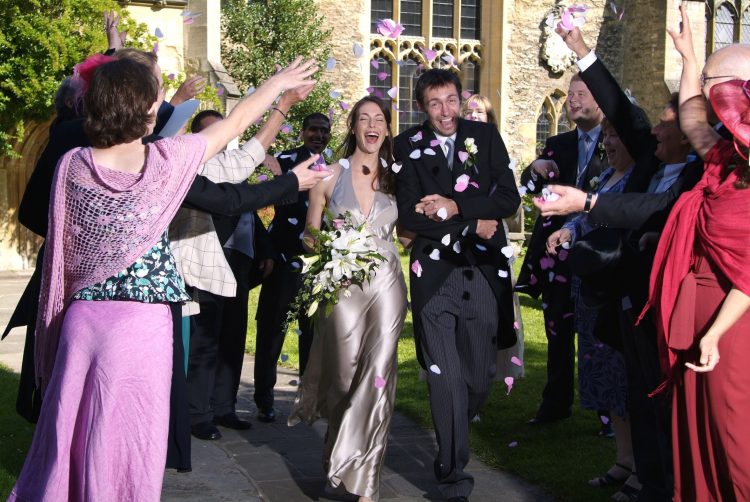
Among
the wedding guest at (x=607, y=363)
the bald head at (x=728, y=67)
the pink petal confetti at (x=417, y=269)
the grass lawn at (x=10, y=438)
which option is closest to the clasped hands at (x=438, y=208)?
the pink petal confetti at (x=417, y=269)

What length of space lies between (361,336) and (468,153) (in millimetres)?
1292

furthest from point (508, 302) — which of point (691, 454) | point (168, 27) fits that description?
point (168, 27)

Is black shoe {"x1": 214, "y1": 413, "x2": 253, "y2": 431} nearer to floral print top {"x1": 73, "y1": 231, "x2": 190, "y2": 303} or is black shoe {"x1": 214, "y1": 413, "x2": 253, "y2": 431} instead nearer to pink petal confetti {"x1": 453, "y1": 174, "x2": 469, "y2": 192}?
pink petal confetti {"x1": 453, "y1": 174, "x2": 469, "y2": 192}

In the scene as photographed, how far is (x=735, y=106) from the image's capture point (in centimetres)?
378

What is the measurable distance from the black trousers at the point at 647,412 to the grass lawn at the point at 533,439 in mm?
659

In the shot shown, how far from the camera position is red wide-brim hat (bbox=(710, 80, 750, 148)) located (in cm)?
370

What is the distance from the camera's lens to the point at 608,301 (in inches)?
200

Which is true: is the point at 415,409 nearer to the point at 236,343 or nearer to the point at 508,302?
the point at 236,343

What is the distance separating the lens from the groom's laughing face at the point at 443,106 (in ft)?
20.0

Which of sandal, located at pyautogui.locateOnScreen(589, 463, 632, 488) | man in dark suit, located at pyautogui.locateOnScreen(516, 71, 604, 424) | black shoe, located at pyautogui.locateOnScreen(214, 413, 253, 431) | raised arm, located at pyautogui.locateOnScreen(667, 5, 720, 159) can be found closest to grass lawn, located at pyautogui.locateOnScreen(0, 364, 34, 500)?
black shoe, located at pyautogui.locateOnScreen(214, 413, 253, 431)

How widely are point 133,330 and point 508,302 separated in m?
2.73

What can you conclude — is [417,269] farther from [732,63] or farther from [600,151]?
[732,63]

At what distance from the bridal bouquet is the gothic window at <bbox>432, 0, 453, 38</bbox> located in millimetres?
21621

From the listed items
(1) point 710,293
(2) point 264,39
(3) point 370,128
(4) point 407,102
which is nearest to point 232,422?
(3) point 370,128
